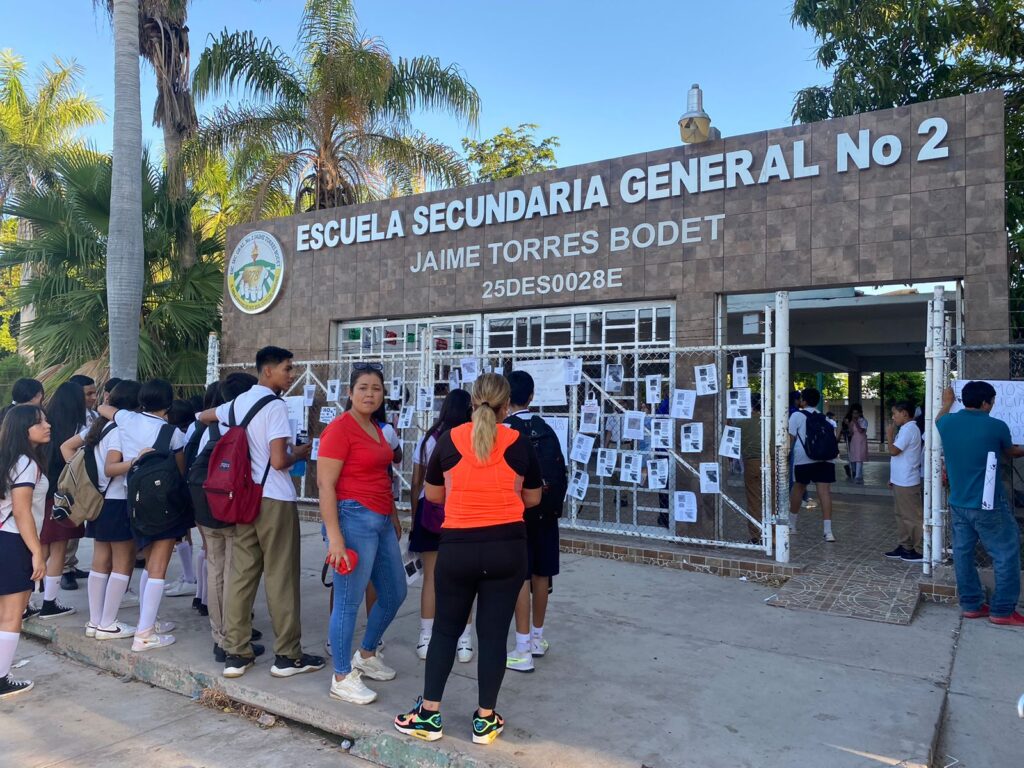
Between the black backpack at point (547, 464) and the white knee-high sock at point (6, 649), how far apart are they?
3084 millimetres

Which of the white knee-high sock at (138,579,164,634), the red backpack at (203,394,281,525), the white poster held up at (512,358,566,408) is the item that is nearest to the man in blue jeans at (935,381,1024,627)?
the white poster held up at (512,358,566,408)

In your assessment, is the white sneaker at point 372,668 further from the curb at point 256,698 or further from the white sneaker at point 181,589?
the white sneaker at point 181,589

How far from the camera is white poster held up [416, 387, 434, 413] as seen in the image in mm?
8797

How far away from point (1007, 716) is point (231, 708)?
424 centimetres

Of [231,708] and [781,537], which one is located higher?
[781,537]

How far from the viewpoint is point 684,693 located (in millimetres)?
4133

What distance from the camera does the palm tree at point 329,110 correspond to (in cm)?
1232

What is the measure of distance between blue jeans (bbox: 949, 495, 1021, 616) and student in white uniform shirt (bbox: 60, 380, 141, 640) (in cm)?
600

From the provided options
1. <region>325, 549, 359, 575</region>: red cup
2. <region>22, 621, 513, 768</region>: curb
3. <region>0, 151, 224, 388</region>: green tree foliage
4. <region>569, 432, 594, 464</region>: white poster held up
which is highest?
<region>0, 151, 224, 388</region>: green tree foliage

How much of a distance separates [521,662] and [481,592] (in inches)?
47.7

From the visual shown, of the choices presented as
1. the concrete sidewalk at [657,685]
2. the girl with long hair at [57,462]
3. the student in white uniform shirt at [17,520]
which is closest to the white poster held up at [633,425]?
the concrete sidewalk at [657,685]

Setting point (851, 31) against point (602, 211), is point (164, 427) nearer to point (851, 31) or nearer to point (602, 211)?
point (602, 211)

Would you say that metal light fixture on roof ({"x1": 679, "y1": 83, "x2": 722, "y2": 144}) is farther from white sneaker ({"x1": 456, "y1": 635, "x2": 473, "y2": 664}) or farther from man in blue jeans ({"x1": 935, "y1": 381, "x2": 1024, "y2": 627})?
white sneaker ({"x1": 456, "y1": 635, "x2": 473, "y2": 664})

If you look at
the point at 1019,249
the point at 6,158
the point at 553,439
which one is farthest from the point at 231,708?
the point at 6,158
